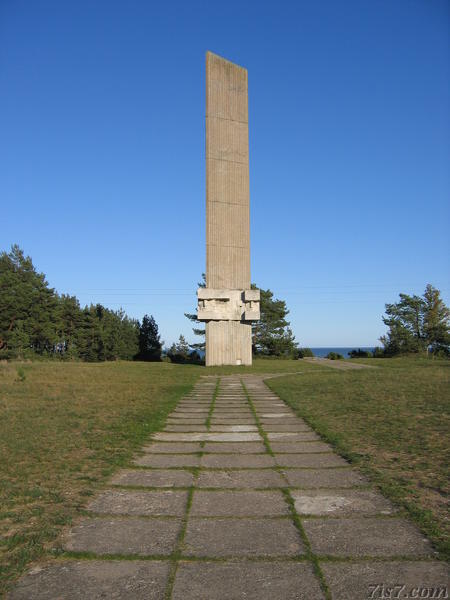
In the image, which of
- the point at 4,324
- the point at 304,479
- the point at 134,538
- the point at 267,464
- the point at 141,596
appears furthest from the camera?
the point at 4,324

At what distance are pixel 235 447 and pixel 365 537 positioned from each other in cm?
267

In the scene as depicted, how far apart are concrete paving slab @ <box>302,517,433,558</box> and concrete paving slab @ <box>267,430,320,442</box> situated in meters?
2.69

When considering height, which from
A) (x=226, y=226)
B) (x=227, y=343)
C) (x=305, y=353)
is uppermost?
(x=226, y=226)

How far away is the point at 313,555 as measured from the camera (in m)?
2.52

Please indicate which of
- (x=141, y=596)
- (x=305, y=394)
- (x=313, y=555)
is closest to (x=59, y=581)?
(x=141, y=596)

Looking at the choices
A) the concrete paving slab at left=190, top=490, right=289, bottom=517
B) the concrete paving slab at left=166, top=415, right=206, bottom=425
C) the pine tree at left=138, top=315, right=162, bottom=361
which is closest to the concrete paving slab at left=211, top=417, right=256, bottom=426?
the concrete paving slab at left=166, top=415, right=206, bottom=425

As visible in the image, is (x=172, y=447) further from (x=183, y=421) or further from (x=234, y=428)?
(x=183, y=421)

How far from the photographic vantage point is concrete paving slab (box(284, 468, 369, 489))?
387 centimetres

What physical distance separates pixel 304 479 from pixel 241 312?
15711 millimetres

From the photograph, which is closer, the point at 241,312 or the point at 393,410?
the point at 393,410

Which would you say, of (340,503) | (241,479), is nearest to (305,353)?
(241,479)

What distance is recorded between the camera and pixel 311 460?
186 inches

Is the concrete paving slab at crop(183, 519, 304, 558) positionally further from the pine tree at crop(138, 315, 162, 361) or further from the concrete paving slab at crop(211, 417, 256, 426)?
the pine tree at crop(138, 315, 162, 361)

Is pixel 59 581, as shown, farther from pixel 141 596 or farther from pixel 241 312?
pixel 241 312
